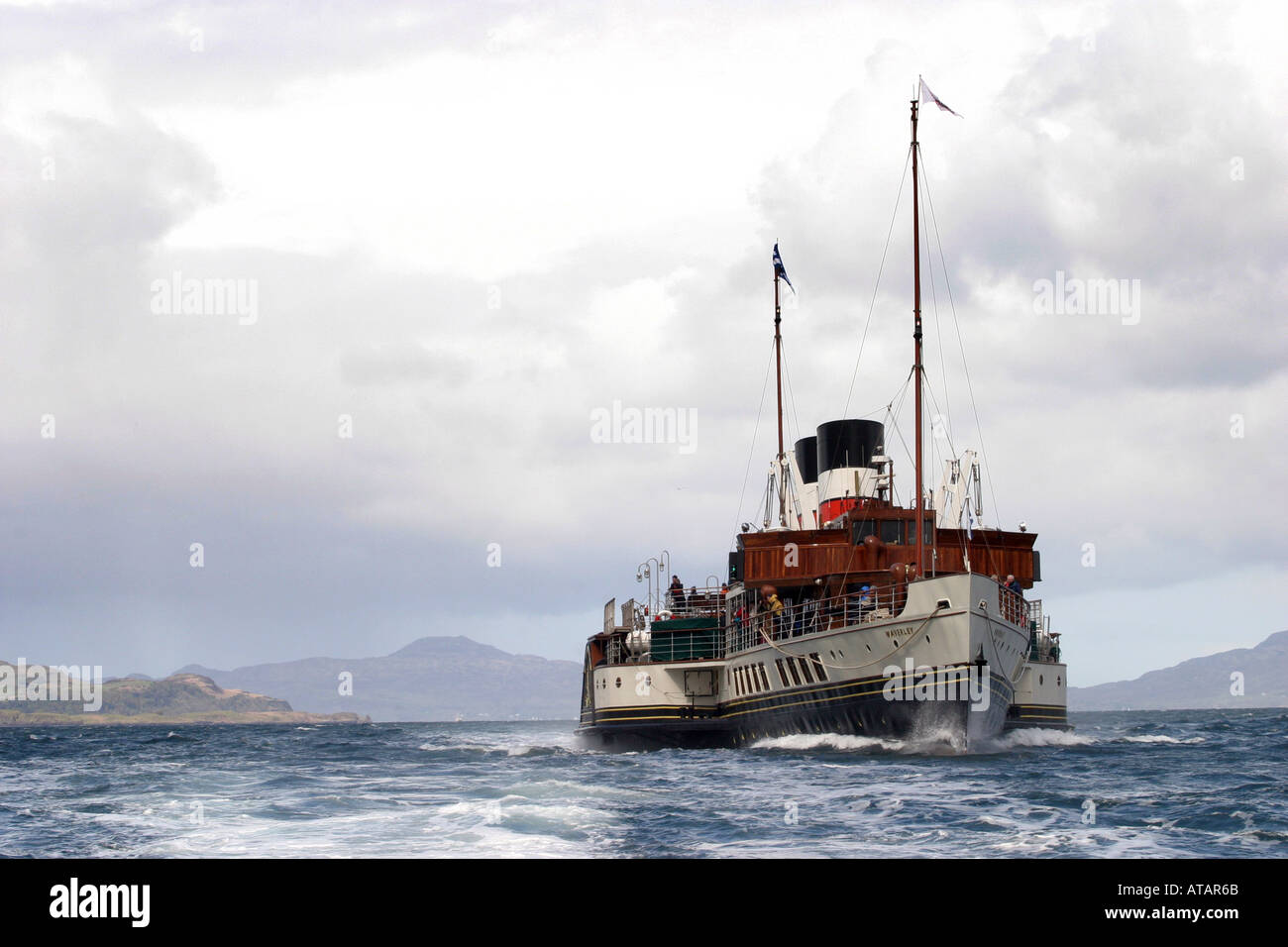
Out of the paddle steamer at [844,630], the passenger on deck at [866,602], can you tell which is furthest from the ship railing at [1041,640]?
the passenger on deck at [866,602]

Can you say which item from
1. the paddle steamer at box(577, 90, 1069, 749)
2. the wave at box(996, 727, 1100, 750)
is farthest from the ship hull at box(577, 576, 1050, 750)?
the wave at box(996, 727, 1100, 750)

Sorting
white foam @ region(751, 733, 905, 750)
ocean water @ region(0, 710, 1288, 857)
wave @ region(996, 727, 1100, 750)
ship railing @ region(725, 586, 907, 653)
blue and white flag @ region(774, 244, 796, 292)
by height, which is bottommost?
wave @ region(996, 727, 1100, 750)

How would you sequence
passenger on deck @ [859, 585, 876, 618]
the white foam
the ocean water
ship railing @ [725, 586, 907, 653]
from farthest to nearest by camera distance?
ship railing @ [725, 586, 907, 653] < passenger on deck @ [859, 585, 876, 618] < the white foam < the ocean water

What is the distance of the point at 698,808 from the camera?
26.4 meters

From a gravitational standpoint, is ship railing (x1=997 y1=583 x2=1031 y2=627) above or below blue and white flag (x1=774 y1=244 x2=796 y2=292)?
below


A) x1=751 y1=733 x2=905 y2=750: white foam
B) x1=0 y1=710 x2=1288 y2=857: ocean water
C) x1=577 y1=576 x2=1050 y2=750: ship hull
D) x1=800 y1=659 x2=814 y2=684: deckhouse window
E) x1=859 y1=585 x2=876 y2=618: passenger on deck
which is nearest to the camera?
x1=0 y1=710 x2=1288 y2=857: ocean water

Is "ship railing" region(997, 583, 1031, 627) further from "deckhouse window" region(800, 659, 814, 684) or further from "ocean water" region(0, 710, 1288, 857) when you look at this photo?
"deckhouse window" region(800, 659, 814, 684)

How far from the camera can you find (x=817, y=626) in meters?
49.1

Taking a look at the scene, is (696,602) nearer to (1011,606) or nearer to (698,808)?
(1011,606)

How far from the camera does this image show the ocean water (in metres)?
21.0

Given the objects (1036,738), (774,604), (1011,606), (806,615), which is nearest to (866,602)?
(1011,606)

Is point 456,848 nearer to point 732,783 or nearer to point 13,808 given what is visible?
point 732,783

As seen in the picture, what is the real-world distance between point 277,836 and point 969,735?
25702 millimetres
